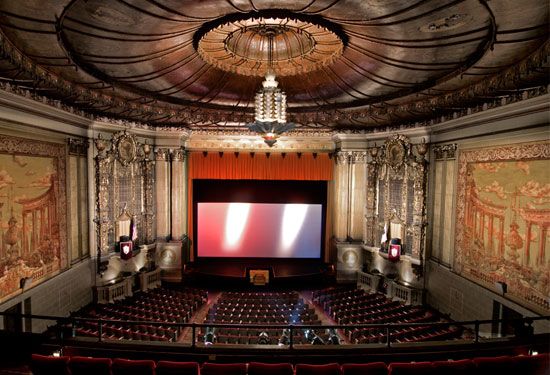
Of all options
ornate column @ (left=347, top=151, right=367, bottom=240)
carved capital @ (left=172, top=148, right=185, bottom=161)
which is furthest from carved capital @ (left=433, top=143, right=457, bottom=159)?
carved capital @ (left=172, top=148, right=185, bottom=161)

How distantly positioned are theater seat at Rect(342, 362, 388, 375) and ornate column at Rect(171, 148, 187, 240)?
40.0 ft

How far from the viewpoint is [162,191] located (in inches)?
591

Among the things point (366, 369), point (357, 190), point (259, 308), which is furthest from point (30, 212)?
point (357, 190)

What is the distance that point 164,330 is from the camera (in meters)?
9.62

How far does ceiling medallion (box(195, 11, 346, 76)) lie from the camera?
6035mm

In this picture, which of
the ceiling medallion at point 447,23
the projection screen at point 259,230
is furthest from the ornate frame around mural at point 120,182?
the ceiling medallion at point 447,23

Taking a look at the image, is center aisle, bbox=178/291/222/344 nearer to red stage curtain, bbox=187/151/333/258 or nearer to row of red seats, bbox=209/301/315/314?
row of red seats, bbox=209/301/315/314

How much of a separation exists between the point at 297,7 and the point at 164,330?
896 cm

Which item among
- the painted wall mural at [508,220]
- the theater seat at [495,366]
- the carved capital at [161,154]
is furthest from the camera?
the carved capital at [161,154]

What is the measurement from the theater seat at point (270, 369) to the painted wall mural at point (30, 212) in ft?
23.0

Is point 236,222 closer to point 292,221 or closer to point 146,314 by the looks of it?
point 292,221

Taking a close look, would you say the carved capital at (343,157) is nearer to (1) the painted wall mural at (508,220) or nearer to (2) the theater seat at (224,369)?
(1) the painted wall mural at (508,220)

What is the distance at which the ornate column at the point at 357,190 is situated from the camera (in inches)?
602

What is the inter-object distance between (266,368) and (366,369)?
132 cm
